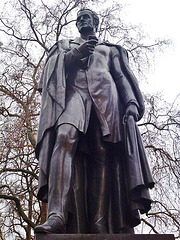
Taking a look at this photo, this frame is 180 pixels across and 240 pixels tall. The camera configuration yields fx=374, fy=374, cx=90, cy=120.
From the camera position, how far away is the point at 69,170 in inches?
136

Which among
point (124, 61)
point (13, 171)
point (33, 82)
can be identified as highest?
point (33, 82)

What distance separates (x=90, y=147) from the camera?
3947mm

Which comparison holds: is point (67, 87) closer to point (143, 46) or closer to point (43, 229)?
point (43, 229)

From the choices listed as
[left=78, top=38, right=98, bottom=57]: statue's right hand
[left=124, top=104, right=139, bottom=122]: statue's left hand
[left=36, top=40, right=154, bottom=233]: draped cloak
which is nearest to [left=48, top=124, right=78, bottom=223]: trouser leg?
[left=36, top=40, right=154, bottom=233]: draped cloak

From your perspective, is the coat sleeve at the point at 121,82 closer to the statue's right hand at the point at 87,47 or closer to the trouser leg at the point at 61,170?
the statue's right hand at the point at 87,47

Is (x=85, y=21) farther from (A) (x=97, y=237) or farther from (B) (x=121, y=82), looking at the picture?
(A) (x=97, y=237)

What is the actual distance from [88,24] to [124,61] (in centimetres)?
66

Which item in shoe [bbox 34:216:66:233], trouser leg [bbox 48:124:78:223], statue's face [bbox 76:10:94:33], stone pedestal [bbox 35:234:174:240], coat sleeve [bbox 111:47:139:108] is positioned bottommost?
stone pedestal [bbox 35:234:174:240]

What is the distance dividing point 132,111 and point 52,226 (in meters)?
1.58

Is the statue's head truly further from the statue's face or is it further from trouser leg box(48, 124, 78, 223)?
trouser leg box(48, 124, 78, 223)

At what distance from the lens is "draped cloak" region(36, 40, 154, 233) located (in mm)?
3559

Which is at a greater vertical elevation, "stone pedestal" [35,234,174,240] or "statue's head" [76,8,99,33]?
"statue's head" [76,8,99,33]

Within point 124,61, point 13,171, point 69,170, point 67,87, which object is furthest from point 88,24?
point 13,171

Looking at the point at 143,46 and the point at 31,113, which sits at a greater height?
the point at 143,46
